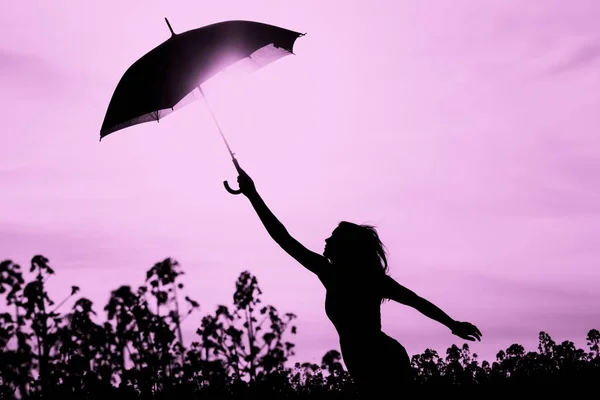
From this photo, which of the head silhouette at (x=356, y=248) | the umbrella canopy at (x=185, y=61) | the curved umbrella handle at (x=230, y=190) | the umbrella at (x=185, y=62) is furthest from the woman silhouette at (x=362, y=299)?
the umbrella canopy at (x=185, y=61)

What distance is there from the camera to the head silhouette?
4.77m

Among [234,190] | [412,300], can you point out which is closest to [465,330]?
[412,300]

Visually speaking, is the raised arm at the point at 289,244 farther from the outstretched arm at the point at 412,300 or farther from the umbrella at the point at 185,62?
the umbrella at the point at 185,62

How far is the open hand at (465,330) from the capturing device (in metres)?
4.91

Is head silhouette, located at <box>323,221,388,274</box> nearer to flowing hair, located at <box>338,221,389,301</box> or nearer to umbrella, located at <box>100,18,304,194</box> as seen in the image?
flowing hair, located at <box>338,221,389,301</box>

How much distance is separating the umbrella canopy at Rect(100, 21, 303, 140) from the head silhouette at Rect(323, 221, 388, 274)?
7.77 feet

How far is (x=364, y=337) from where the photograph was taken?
459 centimetres

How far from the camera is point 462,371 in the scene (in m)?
14.7

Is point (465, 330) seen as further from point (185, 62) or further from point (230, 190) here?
point (185, 62)

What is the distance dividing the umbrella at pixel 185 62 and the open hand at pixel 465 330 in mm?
2686

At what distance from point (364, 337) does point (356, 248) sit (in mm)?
595

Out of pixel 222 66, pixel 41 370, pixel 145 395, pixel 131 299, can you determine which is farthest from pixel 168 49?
pixel 131 299

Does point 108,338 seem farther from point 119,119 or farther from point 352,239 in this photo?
point 352,239

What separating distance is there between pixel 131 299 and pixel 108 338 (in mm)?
1698
